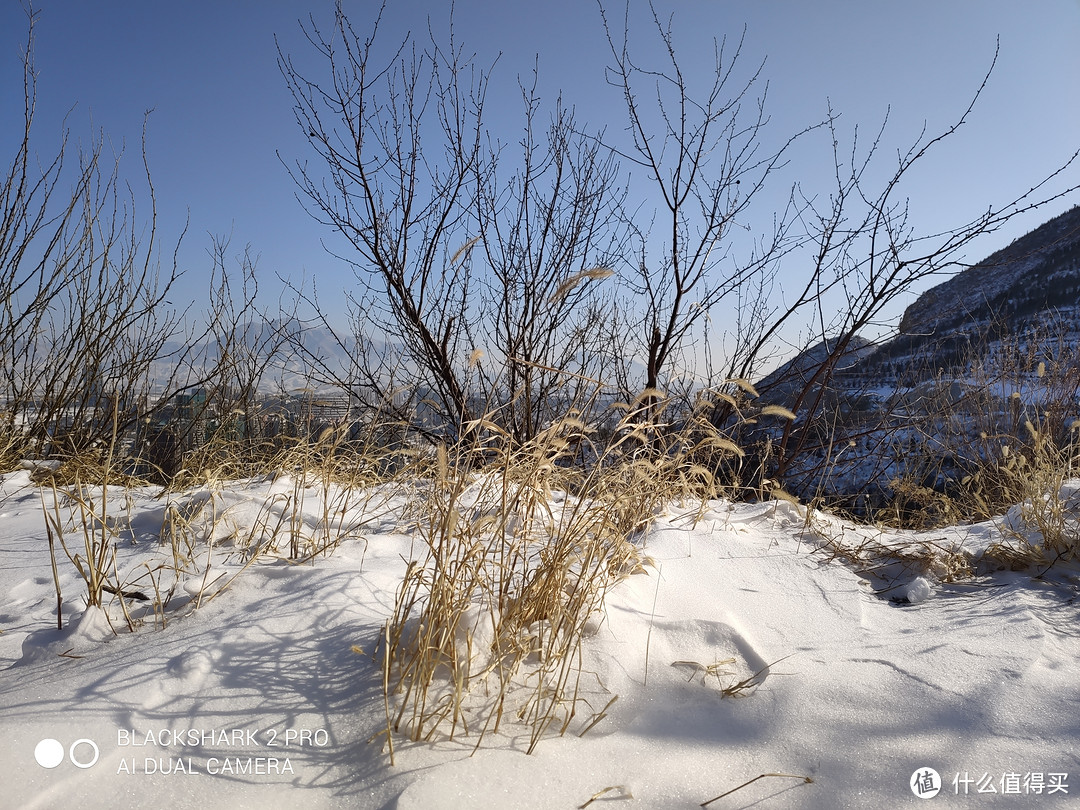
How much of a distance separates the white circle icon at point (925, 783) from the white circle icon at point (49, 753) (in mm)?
1369

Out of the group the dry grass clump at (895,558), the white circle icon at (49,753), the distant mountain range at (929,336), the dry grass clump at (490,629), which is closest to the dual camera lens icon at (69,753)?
the white circle icon at (49,753)

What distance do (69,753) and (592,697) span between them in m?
0.91

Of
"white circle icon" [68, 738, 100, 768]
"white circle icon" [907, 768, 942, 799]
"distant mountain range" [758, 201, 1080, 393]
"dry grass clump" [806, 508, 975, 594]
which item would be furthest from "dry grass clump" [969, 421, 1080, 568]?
"white circle icon" [68, 738, 100, 768]

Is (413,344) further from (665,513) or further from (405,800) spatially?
(405,800)

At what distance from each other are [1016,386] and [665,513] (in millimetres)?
3197

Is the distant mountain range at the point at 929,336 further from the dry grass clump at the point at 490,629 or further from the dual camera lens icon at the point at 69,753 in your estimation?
the dual camera lens icon at the point at 69,753

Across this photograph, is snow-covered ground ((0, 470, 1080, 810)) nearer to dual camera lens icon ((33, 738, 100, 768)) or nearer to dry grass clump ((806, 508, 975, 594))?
dual camera lens icon ((33, 738, 100, 768))

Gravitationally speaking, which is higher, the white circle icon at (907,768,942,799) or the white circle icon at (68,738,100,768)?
the white circle icon at (68,738,100,768)

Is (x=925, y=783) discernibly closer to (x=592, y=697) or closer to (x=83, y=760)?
(x=592, y=697)

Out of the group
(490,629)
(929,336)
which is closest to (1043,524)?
(490,629)

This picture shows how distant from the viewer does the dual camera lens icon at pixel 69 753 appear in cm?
94

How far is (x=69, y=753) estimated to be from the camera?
953mm

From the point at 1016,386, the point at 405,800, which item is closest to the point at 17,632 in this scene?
the point at 405,800

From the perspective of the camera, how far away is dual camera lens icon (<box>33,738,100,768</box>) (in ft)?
3.07
